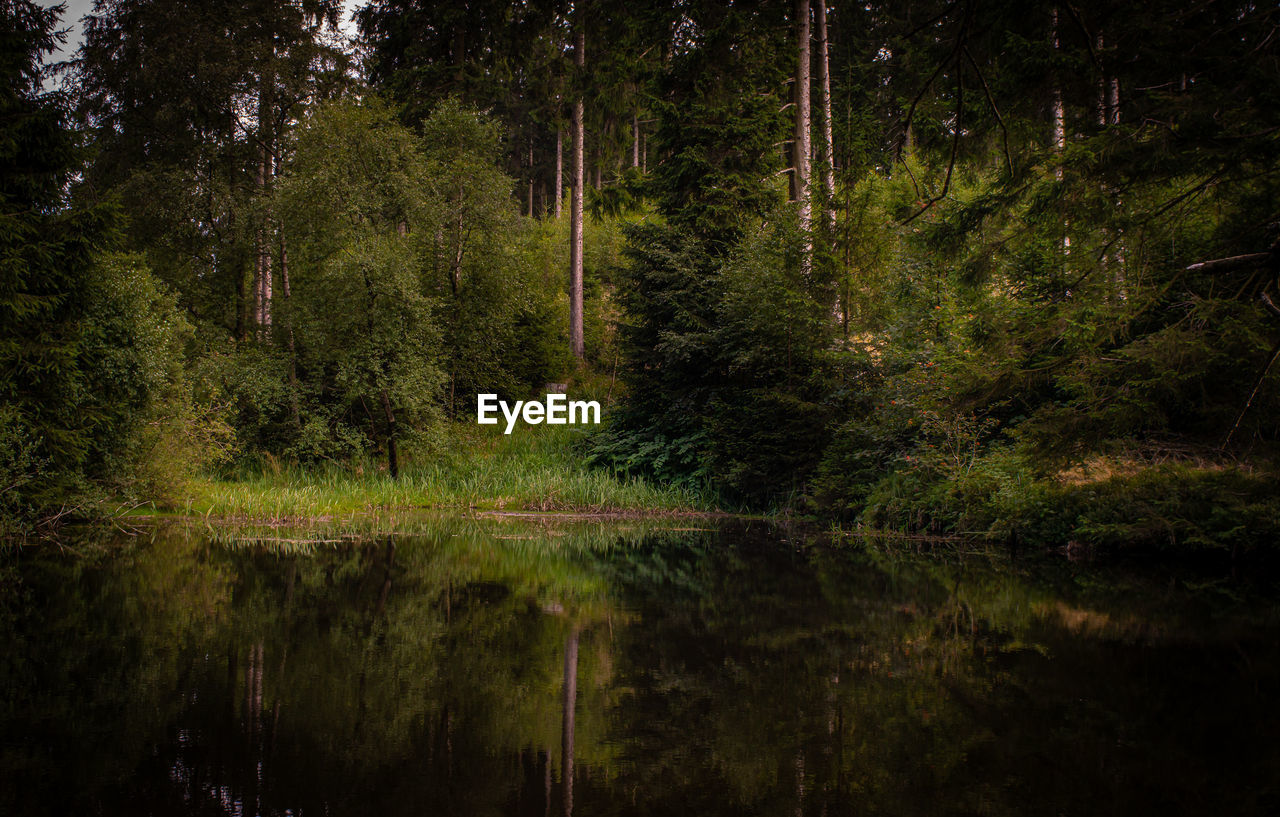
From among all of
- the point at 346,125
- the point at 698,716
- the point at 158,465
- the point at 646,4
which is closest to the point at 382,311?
the point at 346,125

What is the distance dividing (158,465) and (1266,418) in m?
14.5

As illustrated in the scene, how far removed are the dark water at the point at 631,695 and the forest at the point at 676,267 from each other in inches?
73.7

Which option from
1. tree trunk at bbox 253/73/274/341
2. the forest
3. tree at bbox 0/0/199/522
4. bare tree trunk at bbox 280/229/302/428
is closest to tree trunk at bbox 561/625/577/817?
the forest

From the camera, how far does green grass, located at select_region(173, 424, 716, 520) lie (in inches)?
555

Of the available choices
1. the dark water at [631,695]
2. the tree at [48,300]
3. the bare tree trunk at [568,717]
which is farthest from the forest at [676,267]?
the bare tree trunk at [568,717]

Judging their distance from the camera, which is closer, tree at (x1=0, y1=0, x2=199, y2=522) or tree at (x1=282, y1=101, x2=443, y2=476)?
tree at (x1=0, y1=0, x2=199, y2=522)

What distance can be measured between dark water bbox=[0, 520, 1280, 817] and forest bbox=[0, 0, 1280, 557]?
187 cm

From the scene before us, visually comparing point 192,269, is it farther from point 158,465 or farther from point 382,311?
point 158,465

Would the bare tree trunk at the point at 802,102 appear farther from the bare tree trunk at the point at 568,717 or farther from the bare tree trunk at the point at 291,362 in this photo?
the bare tree trunk at the point at 568,717

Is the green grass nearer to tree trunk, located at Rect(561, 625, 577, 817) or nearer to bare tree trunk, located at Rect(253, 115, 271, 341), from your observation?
bare tree trunk, located at Rect(253, 115, 271, 341)

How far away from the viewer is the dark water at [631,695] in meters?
2.95

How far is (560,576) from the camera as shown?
8.21 metres

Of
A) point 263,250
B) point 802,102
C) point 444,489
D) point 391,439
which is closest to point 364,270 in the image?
point 391,439

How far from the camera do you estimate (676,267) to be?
17125mm
